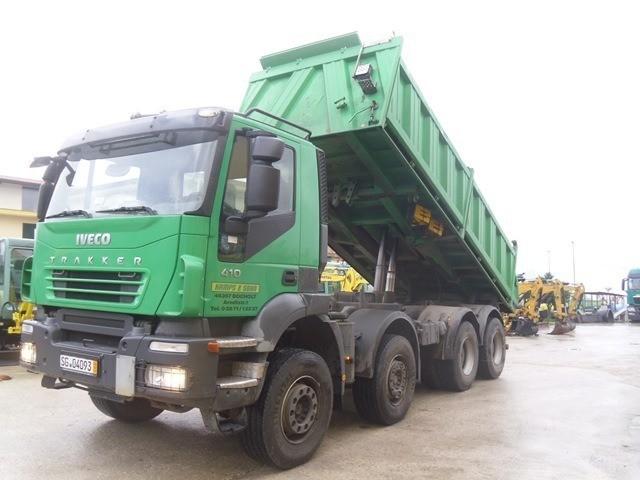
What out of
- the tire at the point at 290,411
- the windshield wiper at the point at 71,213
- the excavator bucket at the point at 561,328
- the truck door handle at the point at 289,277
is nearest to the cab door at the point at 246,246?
the truck door handle at the point at 289,277

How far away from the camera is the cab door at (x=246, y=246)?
4.12m

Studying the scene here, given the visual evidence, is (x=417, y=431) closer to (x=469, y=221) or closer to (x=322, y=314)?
(x=322, y=314)

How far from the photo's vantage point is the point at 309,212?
198 inches

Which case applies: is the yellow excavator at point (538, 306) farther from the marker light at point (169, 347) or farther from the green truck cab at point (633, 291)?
the marker light at point (169, 347)

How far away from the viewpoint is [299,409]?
4.77m

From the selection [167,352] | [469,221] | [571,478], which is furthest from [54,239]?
[469,221]

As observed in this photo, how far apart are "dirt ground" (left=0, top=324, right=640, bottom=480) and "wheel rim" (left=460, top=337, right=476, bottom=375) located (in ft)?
1.16

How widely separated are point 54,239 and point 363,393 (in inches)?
134

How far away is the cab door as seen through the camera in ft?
13.5

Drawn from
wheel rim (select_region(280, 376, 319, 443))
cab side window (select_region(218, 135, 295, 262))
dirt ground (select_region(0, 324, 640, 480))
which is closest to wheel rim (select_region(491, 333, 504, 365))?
dirt ground (select_region(0, 324, 640, 480))

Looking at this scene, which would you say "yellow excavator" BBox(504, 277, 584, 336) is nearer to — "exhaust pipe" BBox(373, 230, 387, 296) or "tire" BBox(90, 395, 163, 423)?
"exhaust pipe" BBox(373, 230, 387, 296)

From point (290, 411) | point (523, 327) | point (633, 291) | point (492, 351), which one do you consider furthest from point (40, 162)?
point (633, 291)

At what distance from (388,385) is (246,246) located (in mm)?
2707

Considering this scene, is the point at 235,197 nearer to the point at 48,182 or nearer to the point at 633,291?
the point at 48,182
